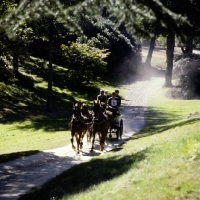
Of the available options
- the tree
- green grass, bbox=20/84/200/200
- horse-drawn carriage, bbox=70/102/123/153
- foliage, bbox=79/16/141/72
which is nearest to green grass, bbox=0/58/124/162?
horse-drawn carriage, bbox=70/102/123/153

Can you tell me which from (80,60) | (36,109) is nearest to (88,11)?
(36,109)

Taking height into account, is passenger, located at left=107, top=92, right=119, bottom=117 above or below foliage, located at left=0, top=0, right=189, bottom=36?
below

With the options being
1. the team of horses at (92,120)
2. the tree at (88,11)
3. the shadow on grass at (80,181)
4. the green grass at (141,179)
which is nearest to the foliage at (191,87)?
the team of horses at (92,120)

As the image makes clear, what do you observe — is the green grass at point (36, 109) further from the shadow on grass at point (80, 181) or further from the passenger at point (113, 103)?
the shadow on grass at point (80, 181)

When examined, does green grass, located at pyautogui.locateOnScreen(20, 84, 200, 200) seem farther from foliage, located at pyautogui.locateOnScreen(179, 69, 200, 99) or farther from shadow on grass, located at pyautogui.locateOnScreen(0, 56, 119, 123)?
foliage, located at pyautogui.locateOnScreen(179, 69, 200, 99)

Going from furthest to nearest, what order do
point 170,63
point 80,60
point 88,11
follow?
point 170,63 < point 80,60 < point 88,11

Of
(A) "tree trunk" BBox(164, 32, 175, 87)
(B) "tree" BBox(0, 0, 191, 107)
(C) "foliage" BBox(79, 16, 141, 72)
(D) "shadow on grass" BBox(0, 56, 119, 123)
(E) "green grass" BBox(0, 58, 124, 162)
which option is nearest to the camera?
(B) "tree" BBox(0, 0, 191, 107)

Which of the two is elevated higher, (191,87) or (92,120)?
(191,87)

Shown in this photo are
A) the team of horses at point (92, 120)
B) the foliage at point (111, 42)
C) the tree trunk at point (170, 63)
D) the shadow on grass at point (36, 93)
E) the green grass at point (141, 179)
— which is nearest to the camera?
the green grass at point (141, 179)

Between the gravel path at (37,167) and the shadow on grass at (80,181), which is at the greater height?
the shadow on grass at (80,181)

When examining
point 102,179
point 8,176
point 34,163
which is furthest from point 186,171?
point 34,163

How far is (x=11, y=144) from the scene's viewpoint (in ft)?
86.6

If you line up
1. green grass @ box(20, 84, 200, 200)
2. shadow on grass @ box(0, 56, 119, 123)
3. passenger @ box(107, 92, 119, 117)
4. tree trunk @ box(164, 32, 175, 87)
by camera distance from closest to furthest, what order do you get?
Answer: green grass @ box(20, 84, 200, 200)
passenger @ box(107, 92, 119, 117)
shadow on grass @ box(0, 56, 119, 123)
tree trunk @ box(164, 32, 175, 87)

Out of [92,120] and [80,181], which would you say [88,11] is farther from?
[92,120]
